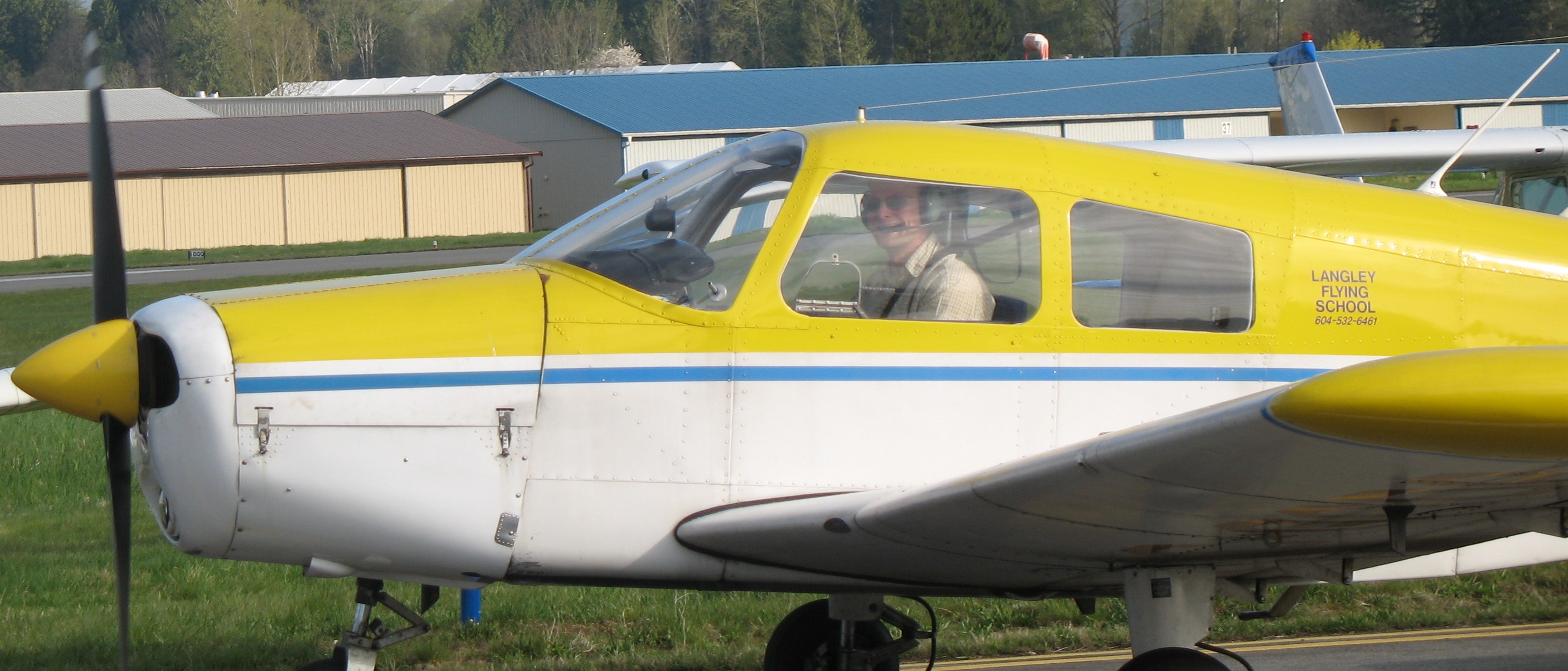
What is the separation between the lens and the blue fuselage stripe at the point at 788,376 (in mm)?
3918

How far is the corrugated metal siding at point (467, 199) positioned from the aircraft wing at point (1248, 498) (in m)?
40.2

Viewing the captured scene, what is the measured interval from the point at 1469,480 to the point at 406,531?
280cm

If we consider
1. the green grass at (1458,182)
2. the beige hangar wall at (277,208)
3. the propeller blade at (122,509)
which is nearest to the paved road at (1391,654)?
the propeller blade at (122,509)

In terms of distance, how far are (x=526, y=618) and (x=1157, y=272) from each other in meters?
3.76

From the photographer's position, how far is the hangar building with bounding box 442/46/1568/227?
45281 millimetres

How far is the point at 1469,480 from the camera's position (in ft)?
11.0

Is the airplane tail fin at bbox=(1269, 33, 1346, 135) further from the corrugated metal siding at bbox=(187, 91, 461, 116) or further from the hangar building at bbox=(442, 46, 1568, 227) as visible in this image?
the corrugated metal siding at bbox=(187, 91, 461, 116)

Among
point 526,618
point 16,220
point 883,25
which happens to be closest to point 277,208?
point 16,220

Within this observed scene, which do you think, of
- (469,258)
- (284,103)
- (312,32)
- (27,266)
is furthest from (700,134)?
(312,32)

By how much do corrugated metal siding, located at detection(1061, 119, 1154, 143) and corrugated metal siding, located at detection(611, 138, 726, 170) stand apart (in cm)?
1166

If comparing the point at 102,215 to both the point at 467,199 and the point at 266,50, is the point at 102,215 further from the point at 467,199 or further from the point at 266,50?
the point at 266,50

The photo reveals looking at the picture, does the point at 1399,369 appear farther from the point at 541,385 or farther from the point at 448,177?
the point at 448,177

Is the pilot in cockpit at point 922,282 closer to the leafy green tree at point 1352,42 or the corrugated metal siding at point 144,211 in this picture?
the corrugated metal siding at point 144,211

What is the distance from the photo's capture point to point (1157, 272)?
14.1ft
